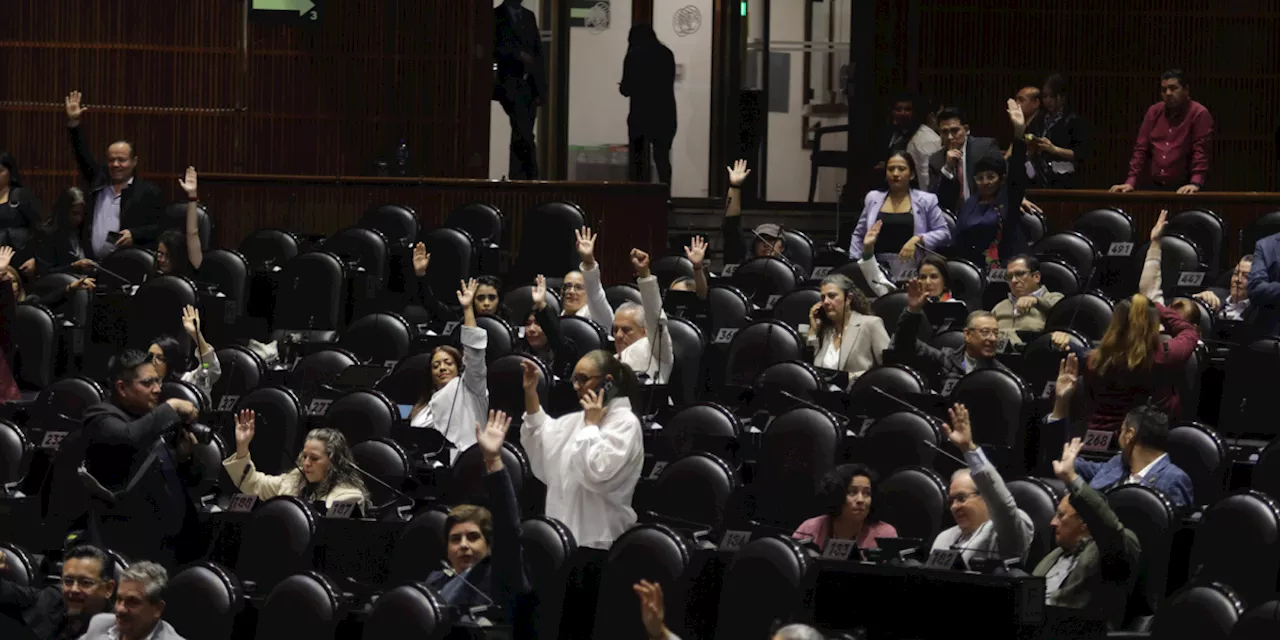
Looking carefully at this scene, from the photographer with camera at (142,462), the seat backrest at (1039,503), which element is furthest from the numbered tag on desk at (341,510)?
the seat backrest at (1039,503)

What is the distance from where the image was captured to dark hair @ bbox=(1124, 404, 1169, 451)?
6148mm

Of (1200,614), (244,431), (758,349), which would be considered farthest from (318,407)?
(1200,614)

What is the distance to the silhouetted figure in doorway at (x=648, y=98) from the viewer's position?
34.7ft

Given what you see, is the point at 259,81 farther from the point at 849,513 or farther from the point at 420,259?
the point at 849,513

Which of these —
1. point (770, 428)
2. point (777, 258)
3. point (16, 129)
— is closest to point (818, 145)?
point (777, 258)

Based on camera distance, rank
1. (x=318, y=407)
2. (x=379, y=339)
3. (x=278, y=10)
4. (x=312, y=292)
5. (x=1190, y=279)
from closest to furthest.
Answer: (x=318, y=407) → (x=379, y=339) → (x=1190, y=279) → (x=312, y=292) → (x=278, y=10)

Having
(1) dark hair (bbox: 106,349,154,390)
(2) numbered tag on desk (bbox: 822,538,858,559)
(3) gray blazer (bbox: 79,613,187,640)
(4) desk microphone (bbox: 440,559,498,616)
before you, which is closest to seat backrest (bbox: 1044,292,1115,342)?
(2) numbered tag on desk (bbox: 822,538,858,559)

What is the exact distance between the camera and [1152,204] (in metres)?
9.66

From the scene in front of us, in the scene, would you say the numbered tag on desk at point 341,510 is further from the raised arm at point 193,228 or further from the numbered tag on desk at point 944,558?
the raised arm at point 193,228

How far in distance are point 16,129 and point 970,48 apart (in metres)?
4.74

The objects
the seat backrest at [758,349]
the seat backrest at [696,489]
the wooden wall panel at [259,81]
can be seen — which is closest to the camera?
the seat backrest at [696,489]

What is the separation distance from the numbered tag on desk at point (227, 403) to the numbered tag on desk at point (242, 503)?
0.96 metres

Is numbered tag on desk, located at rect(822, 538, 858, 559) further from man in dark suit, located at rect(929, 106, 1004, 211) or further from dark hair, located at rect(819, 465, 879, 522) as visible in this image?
man in dark suit, located at rect(929, 106, 1004, 211)

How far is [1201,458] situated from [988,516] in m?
0.94
